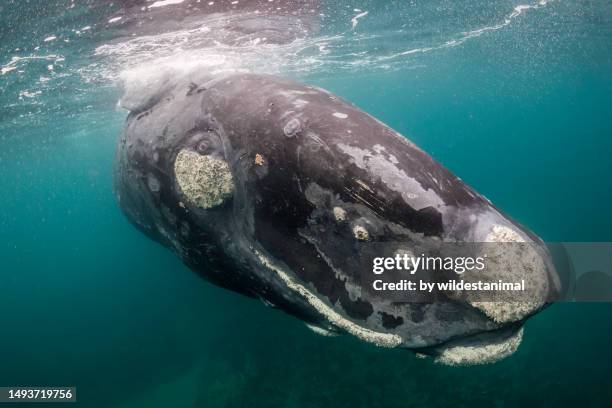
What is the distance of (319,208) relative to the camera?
12.2 ft

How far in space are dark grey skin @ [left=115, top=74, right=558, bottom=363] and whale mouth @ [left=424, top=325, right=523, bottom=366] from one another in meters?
0.02

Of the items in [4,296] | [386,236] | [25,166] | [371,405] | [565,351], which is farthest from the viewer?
[4,296]

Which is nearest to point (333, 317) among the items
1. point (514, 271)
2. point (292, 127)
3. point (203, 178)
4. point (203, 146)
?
point (514, 271)

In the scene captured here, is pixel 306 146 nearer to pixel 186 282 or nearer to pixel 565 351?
pixel 565 351

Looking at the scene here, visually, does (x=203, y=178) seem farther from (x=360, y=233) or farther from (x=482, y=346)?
(x=482, y=346)

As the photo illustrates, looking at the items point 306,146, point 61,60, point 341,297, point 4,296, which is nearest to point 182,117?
point 306,146

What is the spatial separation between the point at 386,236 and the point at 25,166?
59.6m

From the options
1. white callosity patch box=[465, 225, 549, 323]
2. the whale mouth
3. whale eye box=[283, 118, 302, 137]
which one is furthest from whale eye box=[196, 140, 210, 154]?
the whale mouth

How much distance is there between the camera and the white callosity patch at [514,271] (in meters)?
3.08

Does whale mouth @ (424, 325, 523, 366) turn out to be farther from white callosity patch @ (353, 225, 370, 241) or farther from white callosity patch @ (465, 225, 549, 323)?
white callosity patch @ (353, 225, 370, 241)

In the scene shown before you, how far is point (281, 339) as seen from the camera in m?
17.6

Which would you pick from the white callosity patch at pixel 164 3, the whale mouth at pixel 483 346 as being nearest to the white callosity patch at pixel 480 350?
the whale mouth at pixel 483 346

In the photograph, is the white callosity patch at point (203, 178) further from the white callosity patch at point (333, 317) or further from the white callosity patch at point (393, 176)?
the white callosity patch at point (393, 176)

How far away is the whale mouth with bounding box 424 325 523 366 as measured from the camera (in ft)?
11.0
